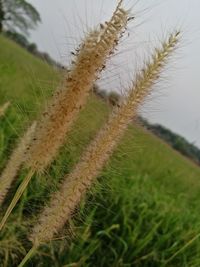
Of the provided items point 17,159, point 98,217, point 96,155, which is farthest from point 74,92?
point 98,217

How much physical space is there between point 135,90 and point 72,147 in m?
0.27

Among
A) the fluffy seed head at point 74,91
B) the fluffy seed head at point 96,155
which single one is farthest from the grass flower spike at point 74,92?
the fluffy seed head at point 96,155

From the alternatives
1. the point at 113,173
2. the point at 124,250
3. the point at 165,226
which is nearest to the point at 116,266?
the point at 124,250

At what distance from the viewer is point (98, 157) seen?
150 cm

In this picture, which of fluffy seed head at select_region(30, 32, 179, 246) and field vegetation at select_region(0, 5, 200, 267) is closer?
fluffy seed head at select_region(30, 32, 179, 246)

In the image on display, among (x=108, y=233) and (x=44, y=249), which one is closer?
(x=44, y=249)

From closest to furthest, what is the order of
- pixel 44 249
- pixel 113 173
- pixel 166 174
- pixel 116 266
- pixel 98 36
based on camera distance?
pixel 98 36 < pixel 113 173 < pixel 44 249 < pixel 116 266 < pixel 166 174

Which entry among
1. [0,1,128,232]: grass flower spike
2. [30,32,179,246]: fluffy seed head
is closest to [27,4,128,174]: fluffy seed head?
[0,1,128,232]: grass flower spike

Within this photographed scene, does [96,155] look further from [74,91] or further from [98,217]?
[98,217]

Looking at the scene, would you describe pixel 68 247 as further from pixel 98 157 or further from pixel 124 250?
pixel 98 157

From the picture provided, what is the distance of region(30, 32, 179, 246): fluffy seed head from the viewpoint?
1.42 m

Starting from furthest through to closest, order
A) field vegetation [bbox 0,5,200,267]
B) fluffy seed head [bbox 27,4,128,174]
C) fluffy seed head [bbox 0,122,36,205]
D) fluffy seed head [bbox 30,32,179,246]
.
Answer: field vegetation [bbox 0,5,200,267] < fluffy seed head [bbox 0,122,36,205] < fluffy seed head [bbox 30,32,179,246] < fluffy seed head [bbox 27,4,128,174]

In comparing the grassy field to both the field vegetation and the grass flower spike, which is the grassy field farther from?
the grass flower spike

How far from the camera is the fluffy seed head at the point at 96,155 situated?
142 cm
